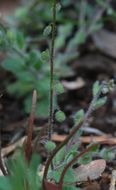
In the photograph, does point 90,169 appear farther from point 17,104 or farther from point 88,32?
point 88,32

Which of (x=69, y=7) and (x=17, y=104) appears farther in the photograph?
(x=69, y=7)

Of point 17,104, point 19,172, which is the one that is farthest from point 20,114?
point 19,172

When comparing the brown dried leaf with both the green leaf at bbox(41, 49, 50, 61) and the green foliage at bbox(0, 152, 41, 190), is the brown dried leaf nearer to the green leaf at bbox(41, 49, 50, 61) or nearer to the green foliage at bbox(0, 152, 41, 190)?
the green foliage at bbox(0, 152, 41, 190)

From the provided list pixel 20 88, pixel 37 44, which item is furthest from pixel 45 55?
pixel 37 44

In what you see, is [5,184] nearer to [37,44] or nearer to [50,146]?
[50,146]

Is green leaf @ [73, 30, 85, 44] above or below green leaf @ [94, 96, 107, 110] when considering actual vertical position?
below

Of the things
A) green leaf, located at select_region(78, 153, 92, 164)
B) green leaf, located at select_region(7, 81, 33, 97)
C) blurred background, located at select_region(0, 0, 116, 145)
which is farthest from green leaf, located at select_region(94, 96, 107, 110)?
green leaf, located at select_region(7, 81, 33, 97)

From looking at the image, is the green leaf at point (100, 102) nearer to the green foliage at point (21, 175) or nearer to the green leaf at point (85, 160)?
the green leaf at point (85, 160)

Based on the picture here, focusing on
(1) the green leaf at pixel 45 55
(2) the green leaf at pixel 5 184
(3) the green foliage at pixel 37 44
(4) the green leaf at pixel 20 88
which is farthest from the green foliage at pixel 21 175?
(4) the green leaf at pixel 20 88
